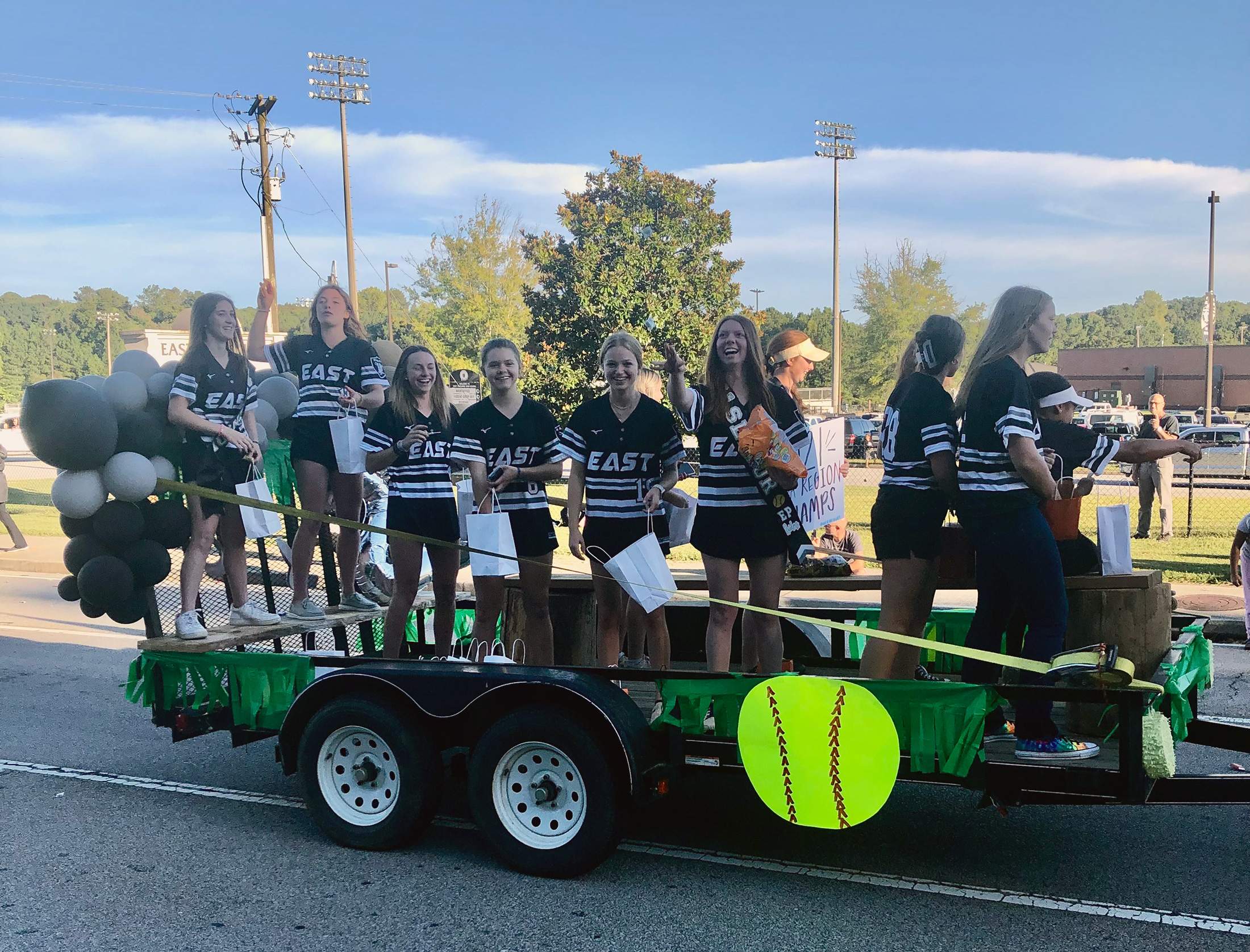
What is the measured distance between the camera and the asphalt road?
3.65 m

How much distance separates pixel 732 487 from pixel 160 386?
2.90m

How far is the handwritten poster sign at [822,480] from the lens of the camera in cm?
497

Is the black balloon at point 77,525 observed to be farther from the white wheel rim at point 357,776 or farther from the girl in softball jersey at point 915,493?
the girl in softball jersey at point 915,493

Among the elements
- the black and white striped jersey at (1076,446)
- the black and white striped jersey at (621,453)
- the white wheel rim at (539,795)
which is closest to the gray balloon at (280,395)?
the black and white striped jersey at (621,453)

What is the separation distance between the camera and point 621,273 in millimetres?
23953

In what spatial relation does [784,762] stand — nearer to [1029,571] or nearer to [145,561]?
[1029,571]

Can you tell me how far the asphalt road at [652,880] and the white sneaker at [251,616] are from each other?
2.74 ft

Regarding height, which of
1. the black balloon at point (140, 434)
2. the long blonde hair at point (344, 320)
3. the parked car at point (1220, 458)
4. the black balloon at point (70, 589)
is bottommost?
the parked car at point (1220, 458)

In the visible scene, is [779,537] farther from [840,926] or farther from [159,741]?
[159,741]

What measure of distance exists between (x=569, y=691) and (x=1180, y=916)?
7.30 ft

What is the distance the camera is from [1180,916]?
3.70 metres

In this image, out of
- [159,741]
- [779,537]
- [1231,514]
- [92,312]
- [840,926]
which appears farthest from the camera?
[92,312]

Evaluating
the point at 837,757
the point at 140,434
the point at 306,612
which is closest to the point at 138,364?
the point at 140,434

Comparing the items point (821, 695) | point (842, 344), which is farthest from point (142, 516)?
point (842, 344)
